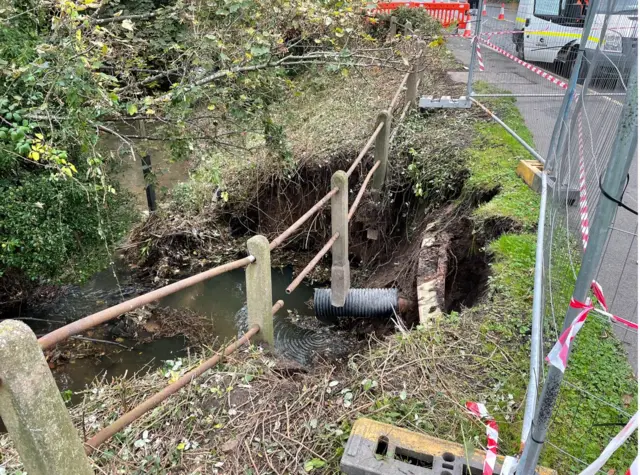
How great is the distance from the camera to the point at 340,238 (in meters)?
4.39

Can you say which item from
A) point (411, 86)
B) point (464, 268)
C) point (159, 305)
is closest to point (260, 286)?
point (464, 268)

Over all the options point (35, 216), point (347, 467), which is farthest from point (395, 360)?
point (35, 216)

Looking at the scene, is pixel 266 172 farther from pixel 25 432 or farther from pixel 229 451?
pixel 25 432

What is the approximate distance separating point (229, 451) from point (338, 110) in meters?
7.54

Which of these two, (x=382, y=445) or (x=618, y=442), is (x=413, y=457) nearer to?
(x=382, y=445)

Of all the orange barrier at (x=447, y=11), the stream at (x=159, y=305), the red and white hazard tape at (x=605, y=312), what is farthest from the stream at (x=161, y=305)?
the orange barrier at (x=447, y=11)

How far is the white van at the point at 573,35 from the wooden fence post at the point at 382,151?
217 centimetres

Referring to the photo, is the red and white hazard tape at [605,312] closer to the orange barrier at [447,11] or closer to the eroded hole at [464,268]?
the eroded hole at [464,268]

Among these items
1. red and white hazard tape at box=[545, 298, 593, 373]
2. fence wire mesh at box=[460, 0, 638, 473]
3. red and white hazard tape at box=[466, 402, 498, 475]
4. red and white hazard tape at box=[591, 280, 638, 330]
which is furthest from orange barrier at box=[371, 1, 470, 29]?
red and white hazard tape at box=[545, 298, 593, 373]

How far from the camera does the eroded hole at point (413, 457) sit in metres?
2.25

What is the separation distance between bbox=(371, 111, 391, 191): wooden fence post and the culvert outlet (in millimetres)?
2100

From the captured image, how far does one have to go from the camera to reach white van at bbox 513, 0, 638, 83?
296cm

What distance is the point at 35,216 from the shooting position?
5277mm

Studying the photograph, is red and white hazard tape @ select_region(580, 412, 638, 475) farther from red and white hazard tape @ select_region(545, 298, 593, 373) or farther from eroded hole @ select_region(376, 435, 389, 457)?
eroded hole @ select_region(376, 435, 389, 457)
